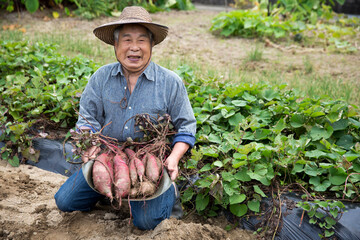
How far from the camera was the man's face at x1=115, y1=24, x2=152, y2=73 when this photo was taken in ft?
6.97

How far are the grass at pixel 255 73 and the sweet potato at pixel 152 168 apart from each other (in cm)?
165

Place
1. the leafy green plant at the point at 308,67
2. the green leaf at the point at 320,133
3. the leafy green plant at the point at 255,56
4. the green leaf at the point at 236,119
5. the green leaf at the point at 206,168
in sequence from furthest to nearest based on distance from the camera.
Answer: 1. the leafy green plant at the point at 255,56
2. the leafy green plant at the point at 308,67
3. the green leaf at the point at 236,119
4. the green leaf at the point at 320,133
5. the green leaf at the point at 206,168

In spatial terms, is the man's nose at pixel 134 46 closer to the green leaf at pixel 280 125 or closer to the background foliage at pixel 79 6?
the green leaf at pixel 280 125

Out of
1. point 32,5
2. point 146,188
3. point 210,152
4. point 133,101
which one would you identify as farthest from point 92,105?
point 32,5

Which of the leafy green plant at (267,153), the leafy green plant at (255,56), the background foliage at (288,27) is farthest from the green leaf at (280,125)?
the background foliage at (288,27)

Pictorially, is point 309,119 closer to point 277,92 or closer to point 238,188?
point 277,92

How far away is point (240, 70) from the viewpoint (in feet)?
16.1

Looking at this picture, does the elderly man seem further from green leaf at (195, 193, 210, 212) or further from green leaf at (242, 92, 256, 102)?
green leaf at (242, 92, 256, 102)

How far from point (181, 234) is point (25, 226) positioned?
1.03 meters

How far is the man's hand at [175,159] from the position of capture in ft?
6.40

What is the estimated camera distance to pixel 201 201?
2348 mm

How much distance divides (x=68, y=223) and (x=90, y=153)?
0.65 metres

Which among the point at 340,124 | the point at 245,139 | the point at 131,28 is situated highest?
the point at 131,28

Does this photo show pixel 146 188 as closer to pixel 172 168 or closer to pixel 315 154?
pixel 172 168
